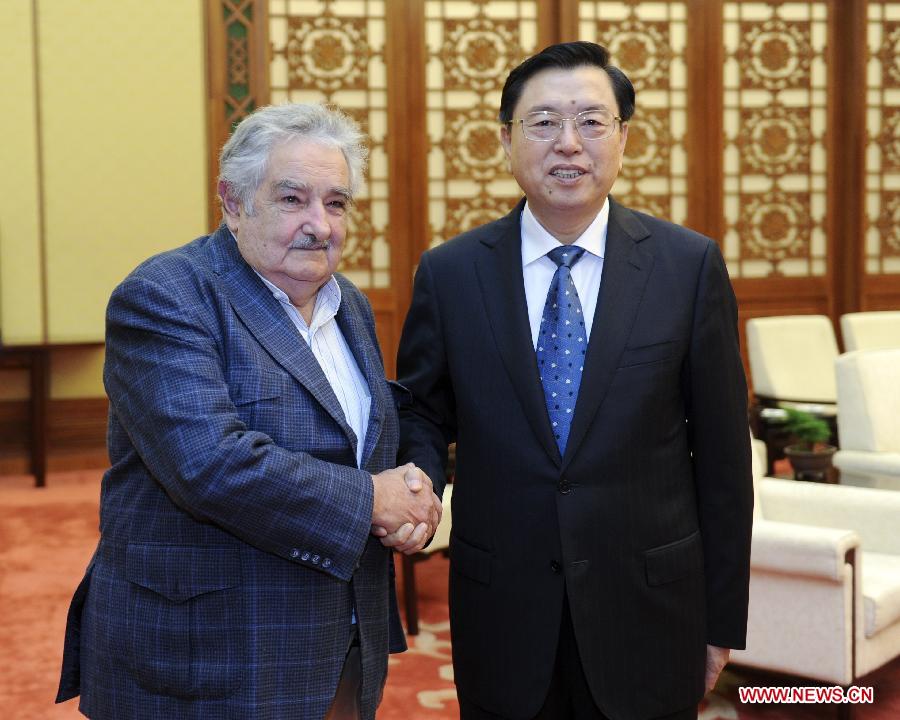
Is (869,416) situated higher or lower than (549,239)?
lower

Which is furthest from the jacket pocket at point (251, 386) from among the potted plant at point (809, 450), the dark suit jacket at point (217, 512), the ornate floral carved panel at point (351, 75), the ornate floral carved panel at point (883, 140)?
the ornate floral carved panel at point (883, 140)

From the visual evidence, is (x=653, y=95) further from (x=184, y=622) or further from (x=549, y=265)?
(x=184, y=622)

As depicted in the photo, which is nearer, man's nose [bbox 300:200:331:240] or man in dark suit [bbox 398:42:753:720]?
man's nose [bbox 300:200:331:240]

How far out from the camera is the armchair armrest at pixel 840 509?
10.7ft

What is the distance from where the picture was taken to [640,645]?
1670mm

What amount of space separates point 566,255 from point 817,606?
1.57 m

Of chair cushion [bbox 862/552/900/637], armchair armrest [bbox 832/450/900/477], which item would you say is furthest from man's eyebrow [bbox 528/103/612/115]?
armchair armrest [bbox 832/450/900/477]

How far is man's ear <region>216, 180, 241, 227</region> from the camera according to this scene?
1551mm

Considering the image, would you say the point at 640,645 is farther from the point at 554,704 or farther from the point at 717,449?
the point at 717,449

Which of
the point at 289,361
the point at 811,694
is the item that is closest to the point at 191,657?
the point at 289,361

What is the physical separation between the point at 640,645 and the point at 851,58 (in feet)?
21.6

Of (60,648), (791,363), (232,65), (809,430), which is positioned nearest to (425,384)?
(60,648)

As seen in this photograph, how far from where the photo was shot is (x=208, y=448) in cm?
138

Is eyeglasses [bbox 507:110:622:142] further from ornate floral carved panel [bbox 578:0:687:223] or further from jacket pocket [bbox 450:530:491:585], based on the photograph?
ornate floral carved panel [bbox 578:0:687:223]
